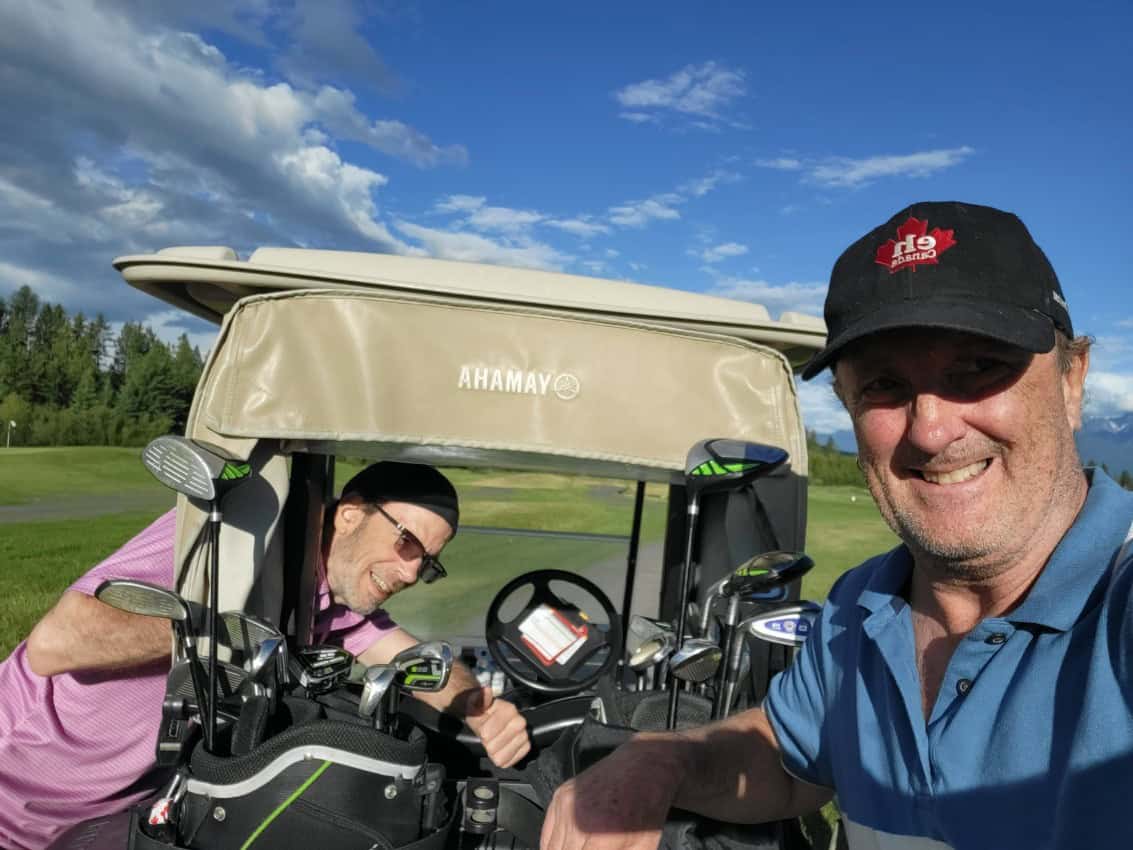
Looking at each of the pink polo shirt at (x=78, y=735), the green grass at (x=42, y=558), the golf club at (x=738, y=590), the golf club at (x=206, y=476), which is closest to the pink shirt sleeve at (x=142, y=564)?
the pink polo shirt at (x=78, y=735)

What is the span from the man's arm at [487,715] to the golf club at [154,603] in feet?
2.74

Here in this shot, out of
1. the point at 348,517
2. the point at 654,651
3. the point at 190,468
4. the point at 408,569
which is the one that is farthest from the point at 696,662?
the point at 348,517

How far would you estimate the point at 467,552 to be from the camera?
372 cm

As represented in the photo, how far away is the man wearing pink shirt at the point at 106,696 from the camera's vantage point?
244 centimetres

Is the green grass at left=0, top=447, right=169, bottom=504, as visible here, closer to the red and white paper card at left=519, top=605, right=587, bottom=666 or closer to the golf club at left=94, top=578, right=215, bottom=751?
the red and white paper card at left=519, top=605, right=587, bottom=666

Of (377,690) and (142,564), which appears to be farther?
(142,564)

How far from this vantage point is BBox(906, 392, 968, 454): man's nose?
57.3 inches

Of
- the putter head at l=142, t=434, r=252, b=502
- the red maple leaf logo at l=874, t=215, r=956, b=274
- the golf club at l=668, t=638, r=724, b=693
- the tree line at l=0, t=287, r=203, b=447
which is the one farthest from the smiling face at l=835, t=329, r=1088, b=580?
the tree line at l=0, t=287, r=203, b=447

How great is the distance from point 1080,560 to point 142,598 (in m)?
1.89

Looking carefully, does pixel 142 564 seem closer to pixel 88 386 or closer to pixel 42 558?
pixel 42 558

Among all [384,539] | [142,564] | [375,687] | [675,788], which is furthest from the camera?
[384,539]

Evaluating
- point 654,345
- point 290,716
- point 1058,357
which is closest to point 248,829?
point 290,716

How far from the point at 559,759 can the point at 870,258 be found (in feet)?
4.31

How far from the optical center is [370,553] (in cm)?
309
